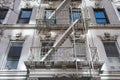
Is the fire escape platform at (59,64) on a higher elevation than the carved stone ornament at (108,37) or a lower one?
lower

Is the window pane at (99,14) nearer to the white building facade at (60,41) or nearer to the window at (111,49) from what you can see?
the white building facade at (60,41)

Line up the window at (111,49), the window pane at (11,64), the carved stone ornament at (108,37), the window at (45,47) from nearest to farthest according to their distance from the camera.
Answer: the window pane at (11,64)
the window at (45,47)
the window at (111,49)
the carved stone ornament at (108,37)

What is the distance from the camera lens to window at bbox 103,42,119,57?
34.6 feet

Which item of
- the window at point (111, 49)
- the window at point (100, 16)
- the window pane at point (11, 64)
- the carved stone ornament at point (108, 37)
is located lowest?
Result: the window pane at point (11, 64)

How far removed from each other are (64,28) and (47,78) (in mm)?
4267

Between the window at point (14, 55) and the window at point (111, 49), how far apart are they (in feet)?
16.2

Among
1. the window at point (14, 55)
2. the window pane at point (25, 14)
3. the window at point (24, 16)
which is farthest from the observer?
the window pane at point (25, 14)

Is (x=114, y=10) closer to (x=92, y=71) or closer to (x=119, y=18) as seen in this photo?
(x=119, y=18)

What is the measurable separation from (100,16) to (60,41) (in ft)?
15.1

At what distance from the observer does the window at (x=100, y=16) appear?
12822 mm

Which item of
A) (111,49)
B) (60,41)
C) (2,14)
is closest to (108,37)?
(111,49)

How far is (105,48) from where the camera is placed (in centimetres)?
1084

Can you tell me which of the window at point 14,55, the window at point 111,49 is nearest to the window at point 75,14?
the window at point 111,49

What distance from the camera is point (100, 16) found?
1330 centimetres
